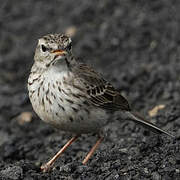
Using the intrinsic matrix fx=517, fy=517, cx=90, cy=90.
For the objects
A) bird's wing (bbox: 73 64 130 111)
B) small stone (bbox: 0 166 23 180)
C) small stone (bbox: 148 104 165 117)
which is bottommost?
small stone (bbox: 148 104 165 117)

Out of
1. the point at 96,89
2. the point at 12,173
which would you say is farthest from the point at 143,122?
the point at 12,173

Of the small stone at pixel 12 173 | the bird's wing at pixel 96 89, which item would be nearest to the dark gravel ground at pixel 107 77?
the small stone at pixel 12 173

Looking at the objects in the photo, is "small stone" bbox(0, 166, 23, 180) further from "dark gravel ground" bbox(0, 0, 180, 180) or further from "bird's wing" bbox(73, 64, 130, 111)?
"bird's wing" bbox(73, 64, 130, 111)

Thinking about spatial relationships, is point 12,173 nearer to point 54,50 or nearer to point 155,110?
point 54,50

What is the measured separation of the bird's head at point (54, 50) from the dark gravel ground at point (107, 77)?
1598 millimetres

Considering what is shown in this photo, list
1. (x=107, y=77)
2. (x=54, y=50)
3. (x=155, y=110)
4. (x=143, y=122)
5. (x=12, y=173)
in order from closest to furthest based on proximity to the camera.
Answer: (x=12, y=173), (x=54, y=50), (x=143, y=122), (x=155, y=110), (x=107, y=77)

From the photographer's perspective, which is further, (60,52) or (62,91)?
(62,91)

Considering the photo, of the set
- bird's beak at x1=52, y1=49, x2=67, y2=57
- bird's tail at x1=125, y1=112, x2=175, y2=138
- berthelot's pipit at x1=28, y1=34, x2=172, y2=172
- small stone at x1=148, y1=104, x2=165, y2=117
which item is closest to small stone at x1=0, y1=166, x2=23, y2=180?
berthelot's pipit at x1=28, y1=34, x2=172, y2=172

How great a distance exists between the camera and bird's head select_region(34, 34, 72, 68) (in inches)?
305

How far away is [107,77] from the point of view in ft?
40.8

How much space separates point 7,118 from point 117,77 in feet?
9.03

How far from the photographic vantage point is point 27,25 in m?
15.5

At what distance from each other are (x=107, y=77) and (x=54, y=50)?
15.5ft

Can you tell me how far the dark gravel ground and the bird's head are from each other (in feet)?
5.24
